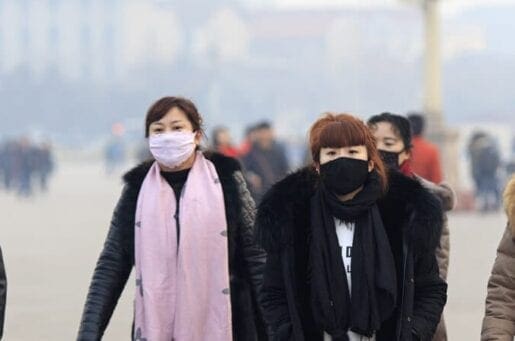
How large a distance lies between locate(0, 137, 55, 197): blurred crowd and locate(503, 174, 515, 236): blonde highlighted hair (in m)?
27.3

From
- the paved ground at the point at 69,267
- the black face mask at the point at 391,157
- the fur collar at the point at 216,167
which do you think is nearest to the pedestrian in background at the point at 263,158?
the paved ground at the point at 69,267

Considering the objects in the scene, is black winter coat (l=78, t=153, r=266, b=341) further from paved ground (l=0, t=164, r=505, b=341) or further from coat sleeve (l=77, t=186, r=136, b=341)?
paved ground (l=0, t=164, r=505, b=341)

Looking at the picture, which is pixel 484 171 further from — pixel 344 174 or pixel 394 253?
pixel 344 174

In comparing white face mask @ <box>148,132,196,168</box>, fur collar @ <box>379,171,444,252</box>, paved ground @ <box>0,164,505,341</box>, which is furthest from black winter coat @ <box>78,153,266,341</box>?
paved ground @ <box>0,164,505,341</box>

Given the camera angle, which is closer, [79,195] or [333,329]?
[333,329]

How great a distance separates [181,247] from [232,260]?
225mm

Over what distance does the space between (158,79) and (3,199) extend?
73766 millimetres

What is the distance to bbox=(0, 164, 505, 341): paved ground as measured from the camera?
9.48 m

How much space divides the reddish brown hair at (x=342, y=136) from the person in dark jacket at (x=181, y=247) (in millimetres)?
681

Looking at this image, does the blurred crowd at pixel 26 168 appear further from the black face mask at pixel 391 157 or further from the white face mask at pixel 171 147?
the white face mask at pixel 171 147

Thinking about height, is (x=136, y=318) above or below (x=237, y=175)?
below

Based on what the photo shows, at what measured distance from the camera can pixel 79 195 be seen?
31.7 m

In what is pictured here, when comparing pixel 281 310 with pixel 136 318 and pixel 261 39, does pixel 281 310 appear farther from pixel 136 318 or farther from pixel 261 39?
pixel 261 39

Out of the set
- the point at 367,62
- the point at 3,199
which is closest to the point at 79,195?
the point at 3,199
